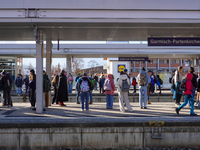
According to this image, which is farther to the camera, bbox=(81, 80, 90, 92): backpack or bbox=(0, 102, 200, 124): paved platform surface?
bbox=(81, 80, 90, 92): backpack

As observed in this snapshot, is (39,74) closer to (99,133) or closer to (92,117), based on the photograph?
Result: (92,117)

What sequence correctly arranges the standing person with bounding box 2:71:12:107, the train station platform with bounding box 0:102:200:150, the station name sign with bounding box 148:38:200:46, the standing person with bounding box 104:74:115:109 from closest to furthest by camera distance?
the train station platform with bounding box 0:102:200:150 → the station name sign with bounding box 148:38:200:46 → the standing person with bounding box 104:74:115:109 → the standing person with bounding box 2:71:12:107

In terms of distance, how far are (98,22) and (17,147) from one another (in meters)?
4.95

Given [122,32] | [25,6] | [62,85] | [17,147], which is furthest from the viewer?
[62,85]

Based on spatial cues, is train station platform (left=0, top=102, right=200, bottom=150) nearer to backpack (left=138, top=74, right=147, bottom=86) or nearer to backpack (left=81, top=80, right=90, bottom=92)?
backpack (left=81, top=80, right=90, bottom=92)

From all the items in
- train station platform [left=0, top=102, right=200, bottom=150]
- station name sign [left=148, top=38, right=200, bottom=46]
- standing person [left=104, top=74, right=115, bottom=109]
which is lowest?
train station platform [left=0, top=102, right=200, bottom=150]

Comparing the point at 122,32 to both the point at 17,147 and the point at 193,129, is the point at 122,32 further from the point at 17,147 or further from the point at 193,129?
the point at 17,147

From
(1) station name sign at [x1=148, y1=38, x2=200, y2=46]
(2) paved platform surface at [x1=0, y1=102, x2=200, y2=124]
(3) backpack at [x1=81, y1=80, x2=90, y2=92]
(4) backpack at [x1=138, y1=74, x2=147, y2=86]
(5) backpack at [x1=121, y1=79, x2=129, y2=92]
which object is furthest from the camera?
(4) backpack at [x1=138, y1=74, x2=147, y2=86]

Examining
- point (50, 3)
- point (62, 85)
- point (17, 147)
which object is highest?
point (50, 3)

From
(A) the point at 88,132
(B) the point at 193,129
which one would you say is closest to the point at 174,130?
(B) the point at 193,129

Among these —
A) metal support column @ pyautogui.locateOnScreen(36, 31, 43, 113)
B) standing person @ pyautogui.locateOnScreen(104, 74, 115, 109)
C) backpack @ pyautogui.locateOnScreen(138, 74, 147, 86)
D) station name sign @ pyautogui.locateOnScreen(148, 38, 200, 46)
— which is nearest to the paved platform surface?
metal support column @ pyautogui.locateOnScreen(36, 31, 43, 113)

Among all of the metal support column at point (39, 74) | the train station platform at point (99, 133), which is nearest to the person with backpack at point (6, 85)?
the metal support column at point (39, 74)

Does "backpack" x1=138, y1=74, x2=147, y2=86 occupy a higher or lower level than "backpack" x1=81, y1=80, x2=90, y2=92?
higher

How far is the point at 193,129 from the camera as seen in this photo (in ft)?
26.5
